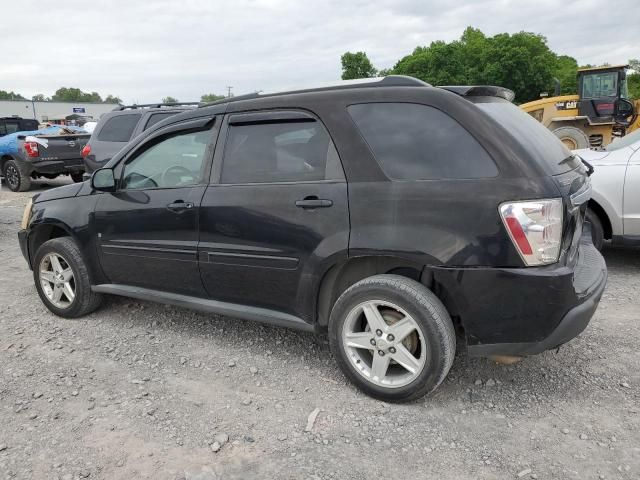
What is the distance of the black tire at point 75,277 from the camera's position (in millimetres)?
4297

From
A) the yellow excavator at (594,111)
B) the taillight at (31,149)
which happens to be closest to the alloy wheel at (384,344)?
the taillight at (31,149)

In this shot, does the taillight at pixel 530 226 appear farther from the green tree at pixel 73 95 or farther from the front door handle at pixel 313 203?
the green tree at pixel 73 95

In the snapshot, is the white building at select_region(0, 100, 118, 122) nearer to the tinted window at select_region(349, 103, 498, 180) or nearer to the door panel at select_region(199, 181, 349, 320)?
the door panel at select_region(199, 181, 349, 320)

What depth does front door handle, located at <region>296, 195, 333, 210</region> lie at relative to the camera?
121 inches

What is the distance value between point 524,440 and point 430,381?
527 mm

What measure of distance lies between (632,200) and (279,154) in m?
3.64

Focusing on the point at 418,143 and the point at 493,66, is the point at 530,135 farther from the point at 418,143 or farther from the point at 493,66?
the point at 493,66

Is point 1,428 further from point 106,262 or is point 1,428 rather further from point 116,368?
point 106,262

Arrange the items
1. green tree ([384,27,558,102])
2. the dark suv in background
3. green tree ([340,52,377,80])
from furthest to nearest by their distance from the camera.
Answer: green tree ([340,52,377,80])
green tree ([384,27,558,102])
the dark suv in background

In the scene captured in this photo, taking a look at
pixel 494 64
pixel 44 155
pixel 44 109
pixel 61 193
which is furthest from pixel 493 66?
pixel 44 109

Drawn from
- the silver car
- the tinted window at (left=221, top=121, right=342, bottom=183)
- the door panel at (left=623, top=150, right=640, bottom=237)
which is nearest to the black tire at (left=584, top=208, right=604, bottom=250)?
the silver car

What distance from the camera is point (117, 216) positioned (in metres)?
4.01

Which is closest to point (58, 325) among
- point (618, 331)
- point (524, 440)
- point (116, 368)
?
point (116, 368)

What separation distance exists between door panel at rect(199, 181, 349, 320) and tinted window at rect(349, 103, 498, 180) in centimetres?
32
